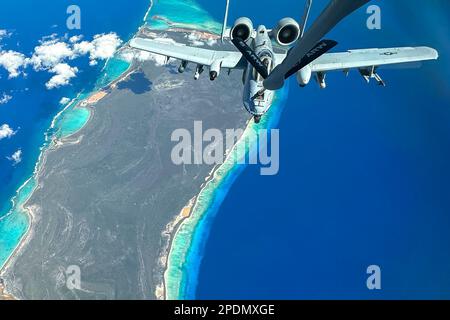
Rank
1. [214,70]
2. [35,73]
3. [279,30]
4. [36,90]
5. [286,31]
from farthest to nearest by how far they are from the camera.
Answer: [35,73] → [36,90] → [286,31] → [279,30] → [214,70]

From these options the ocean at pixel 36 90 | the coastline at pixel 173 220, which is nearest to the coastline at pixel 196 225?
the coastline at pixel 173 220

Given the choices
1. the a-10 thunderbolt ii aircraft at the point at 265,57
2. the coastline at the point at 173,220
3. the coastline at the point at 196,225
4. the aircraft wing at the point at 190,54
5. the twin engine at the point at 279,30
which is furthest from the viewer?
the coastline at the point at 173,220

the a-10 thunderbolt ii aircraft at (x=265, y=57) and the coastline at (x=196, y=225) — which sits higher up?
the a-10 thunderbolt ii aircraft at (x=265, y=57)

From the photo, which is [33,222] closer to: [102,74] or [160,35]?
[102,74]

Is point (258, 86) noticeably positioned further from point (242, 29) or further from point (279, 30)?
point (242, 29)

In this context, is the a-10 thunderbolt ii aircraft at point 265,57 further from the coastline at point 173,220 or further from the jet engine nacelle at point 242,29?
the coastline at point 173,220

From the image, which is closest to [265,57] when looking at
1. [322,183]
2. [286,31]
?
[286,31]

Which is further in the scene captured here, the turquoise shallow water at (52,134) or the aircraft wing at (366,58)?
the turquoise shallow water at (52,134)
